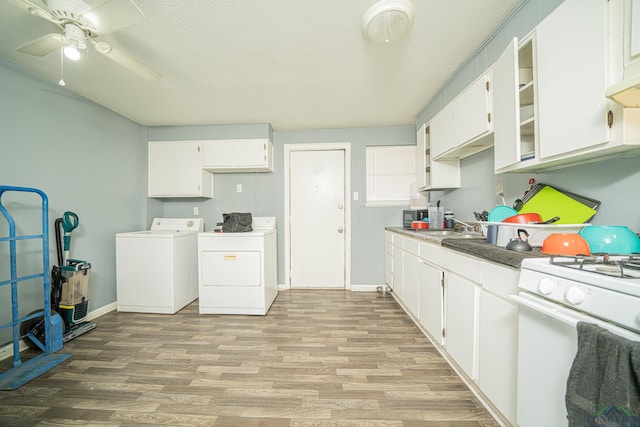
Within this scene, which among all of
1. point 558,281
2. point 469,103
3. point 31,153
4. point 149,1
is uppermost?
point 149,1

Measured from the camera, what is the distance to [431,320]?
72.4 inches

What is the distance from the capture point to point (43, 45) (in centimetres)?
142

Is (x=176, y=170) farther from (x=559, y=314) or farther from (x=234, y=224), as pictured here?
(x=559, y=314)

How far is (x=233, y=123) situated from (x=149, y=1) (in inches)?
73.7

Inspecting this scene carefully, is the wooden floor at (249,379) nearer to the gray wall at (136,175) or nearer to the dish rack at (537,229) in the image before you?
the gray wall at (136,175)

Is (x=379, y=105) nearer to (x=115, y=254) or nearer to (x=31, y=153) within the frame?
(x=31, y=153)

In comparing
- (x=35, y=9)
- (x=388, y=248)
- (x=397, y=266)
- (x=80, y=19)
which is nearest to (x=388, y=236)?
(x=388, y=248)

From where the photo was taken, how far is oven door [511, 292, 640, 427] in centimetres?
76

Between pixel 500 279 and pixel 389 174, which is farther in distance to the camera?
pixel 389 174

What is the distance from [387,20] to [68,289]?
327cm

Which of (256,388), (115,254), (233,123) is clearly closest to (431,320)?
(256,388)

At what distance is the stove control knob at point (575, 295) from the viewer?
2.34 ft

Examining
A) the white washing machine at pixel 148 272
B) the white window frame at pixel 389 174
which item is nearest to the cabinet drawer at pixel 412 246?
the white window frame at pixel 389 174

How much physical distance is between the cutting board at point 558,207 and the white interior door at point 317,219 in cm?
220
